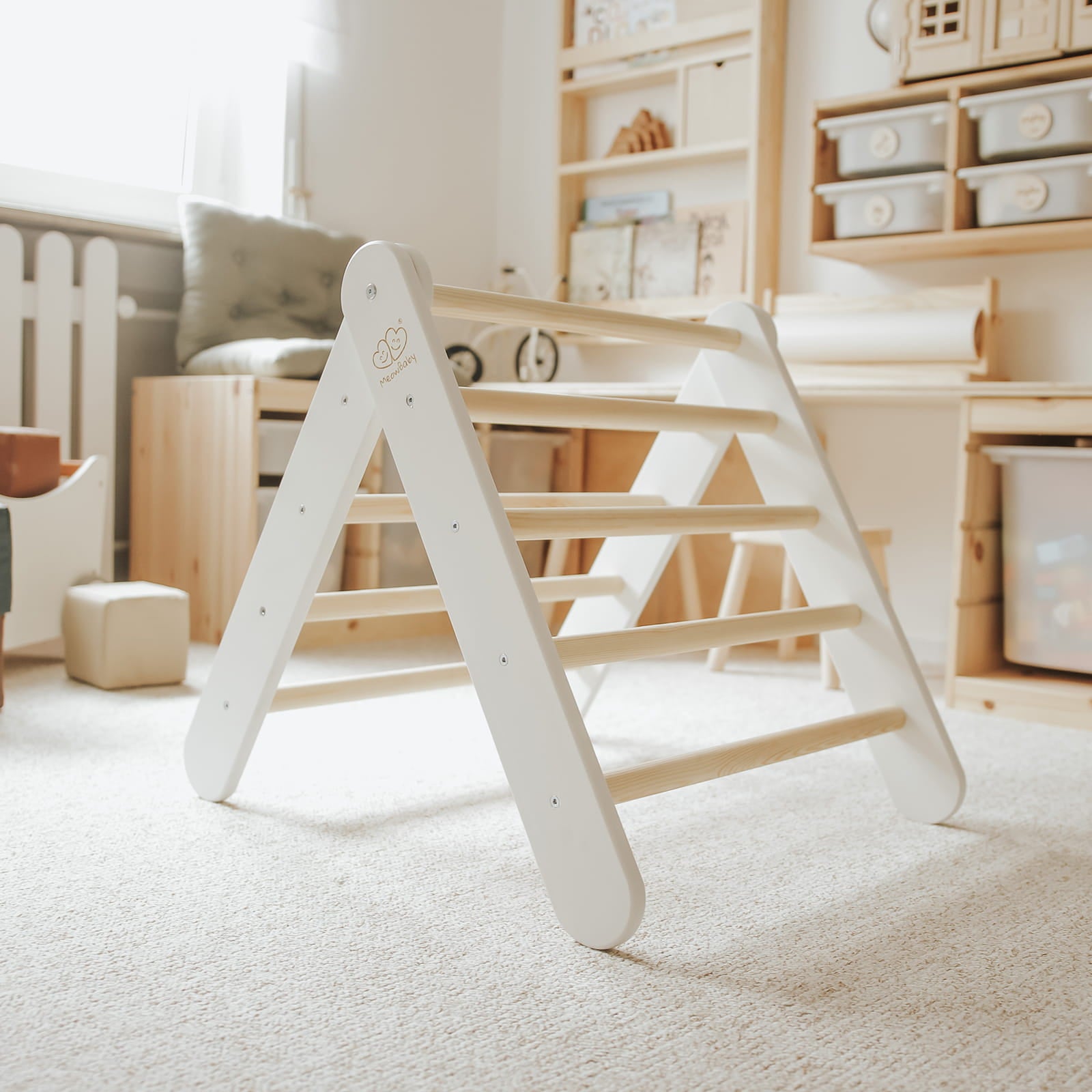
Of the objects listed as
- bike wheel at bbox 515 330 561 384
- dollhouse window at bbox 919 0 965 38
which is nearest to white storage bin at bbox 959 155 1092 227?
dollhouse window at bbox 919 0 965 38

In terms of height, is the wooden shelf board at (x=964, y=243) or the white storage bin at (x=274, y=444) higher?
the wooden shelf board at (x=964, y=243)

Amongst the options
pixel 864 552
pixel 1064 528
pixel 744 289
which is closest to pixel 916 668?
pixel 864 552

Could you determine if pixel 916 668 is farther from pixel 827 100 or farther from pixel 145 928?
pixel 827 100

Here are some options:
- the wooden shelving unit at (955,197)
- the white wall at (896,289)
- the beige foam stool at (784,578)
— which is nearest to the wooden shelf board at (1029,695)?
the beige foam stool at (784,578)

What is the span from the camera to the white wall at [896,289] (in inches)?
95.1

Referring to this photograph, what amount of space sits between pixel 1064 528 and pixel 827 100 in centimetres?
100

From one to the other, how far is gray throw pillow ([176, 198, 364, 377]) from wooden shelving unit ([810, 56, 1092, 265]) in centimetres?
108

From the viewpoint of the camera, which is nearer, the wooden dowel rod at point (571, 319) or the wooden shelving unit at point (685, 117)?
the wooden dowel rod at point (571, 319)

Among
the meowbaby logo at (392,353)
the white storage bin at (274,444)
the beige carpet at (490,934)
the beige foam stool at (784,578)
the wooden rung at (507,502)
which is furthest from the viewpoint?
the white storage bin at (274,444)

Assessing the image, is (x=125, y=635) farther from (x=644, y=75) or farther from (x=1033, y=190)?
(x=644, y=75)

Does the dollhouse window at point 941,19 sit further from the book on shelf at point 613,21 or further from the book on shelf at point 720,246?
→ the book on shelf at point 613,21

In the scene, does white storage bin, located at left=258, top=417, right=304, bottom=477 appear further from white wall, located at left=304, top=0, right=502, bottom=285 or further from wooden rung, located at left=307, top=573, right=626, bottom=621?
wooden rung, located at left=307, top=573, right=626, bottom=621

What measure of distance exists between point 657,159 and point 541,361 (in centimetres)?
58

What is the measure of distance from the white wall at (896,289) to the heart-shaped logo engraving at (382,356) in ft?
5.20
